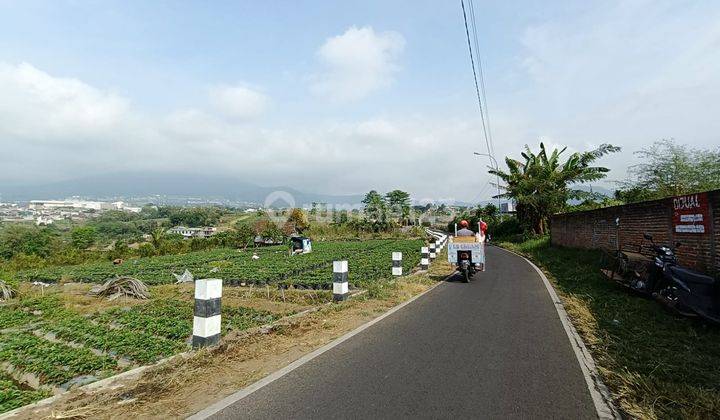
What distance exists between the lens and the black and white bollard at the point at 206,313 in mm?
4848

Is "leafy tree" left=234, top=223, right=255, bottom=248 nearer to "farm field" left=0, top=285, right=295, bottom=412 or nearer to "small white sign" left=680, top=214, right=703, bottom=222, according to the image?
"farm field" left=0, top=285, right=295, bottom=412

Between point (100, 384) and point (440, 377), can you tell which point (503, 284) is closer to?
point (440, 377)

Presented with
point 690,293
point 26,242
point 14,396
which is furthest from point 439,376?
point 26,242

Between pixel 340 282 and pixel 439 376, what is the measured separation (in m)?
4.33

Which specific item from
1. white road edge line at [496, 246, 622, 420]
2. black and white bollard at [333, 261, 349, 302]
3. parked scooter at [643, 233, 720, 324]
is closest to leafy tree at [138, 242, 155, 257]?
black and white bollard at [333, 261, 349, 302]

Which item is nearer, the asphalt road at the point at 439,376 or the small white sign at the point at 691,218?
the asphalt road at the point at 439,376

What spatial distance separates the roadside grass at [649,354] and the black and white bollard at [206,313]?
4.45m

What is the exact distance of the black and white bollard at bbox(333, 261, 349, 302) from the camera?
815cm

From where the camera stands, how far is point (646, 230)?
11477mm

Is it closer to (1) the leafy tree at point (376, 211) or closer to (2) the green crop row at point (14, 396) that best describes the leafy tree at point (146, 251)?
(1) the leafy tree at point (376, 211)

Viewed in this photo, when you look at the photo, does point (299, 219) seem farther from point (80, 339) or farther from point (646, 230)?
point (80, 339)

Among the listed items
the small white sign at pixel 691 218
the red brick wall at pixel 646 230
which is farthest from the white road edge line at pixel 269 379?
the small white sign at pixel 691 218

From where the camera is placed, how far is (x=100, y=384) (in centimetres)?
374

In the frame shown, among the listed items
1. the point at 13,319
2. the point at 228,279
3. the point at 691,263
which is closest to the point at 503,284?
the point at 691,263
